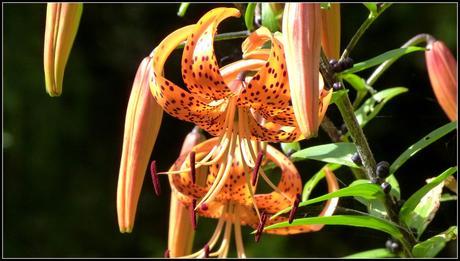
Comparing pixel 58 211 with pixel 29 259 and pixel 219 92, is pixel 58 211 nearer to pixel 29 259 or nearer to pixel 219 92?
pixel 29 259

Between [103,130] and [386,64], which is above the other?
[386,64]

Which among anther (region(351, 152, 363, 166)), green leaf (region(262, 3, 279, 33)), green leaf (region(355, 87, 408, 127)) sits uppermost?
green leaf (region(262, 3, 279, 33))

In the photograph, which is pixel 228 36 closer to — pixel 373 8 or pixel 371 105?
pixel 373 8

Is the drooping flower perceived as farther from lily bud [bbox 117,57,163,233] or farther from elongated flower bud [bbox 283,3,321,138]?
lily bud [bbox 117,57,163,233]

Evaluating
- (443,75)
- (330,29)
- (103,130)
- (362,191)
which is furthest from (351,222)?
(103,130)

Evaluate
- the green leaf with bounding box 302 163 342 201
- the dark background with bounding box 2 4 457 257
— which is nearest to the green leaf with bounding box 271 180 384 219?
the green leaf with bounding box 302 163 342 201

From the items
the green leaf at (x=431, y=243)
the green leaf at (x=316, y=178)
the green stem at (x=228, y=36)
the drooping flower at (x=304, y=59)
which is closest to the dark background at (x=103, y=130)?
the green leaf at (x=316, y=178)

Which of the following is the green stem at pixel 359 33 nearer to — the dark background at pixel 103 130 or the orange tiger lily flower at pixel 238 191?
the orange tiger lily flower at pixel 238 191
